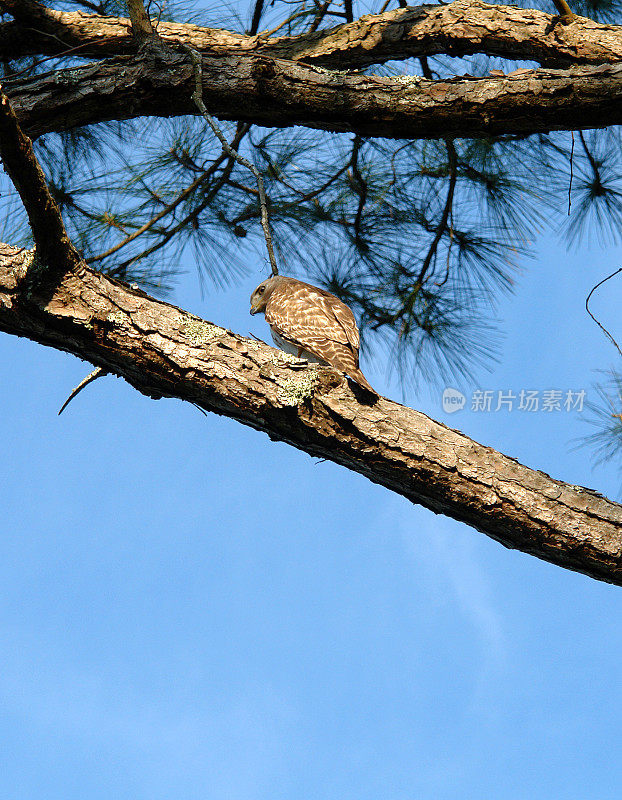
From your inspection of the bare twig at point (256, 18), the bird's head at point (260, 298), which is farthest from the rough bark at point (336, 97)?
the bird's head at point (260, 298)

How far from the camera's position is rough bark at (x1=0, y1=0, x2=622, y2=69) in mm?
3547

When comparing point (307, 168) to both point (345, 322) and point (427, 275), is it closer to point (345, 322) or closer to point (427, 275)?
point (427, 275)

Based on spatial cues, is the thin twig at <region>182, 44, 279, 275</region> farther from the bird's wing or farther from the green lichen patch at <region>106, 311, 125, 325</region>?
the bird's wing

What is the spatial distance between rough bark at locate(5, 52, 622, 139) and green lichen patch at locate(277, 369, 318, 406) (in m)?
1.45

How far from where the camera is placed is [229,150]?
249 cm

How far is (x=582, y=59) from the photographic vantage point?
3.52 meters

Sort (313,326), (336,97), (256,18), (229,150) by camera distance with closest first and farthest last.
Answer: (229,150) → (336,97) → (313,326) → (256,18)

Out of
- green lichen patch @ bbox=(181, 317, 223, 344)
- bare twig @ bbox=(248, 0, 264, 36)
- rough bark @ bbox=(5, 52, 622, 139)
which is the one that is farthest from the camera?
bare twig @ bbox=(248, 0, 264, 36)

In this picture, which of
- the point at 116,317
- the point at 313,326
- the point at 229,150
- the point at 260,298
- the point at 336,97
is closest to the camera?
the point at 116,317

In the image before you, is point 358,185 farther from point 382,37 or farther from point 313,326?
point 313,326

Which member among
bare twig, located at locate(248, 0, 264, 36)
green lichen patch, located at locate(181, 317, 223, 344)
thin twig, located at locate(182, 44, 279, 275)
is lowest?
green lichen patch, located at locate(181, 317, 223, 344)

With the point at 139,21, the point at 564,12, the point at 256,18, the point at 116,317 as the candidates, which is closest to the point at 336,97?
the point at 139,21

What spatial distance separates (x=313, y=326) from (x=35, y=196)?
1.49 meters

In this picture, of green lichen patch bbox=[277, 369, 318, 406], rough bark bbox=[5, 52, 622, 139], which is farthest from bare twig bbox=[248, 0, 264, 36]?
green lichen patch bbox=[277, 369, 318, 406]
